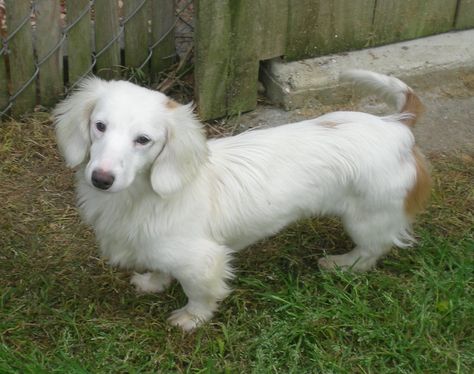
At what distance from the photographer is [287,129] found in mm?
2945

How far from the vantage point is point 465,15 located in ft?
14.7

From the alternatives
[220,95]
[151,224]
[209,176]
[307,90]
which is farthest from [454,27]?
[151,224]

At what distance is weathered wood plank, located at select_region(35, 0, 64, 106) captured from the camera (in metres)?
3.78

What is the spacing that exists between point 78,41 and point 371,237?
193 centimetres

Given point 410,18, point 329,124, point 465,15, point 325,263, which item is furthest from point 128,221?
point 465,15

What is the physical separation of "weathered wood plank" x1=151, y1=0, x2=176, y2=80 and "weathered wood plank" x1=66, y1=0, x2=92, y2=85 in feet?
1.21

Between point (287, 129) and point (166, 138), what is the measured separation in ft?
1.99

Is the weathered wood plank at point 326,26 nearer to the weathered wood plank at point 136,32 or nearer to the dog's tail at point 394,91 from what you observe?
the weathered wood plank at point 136,32

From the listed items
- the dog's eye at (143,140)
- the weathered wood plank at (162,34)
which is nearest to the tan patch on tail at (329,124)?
the dog's eye at (143,140)

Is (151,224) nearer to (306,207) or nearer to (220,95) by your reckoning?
(306,207)

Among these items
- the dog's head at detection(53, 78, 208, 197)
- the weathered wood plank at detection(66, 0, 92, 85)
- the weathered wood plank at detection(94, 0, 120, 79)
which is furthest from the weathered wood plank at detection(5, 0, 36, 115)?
the dog's head at detection(53, 78, 208, 197)

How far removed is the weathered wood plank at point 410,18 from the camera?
4.26m

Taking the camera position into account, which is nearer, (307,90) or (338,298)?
(338,298)

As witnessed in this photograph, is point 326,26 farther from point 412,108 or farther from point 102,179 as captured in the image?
point 102,179
